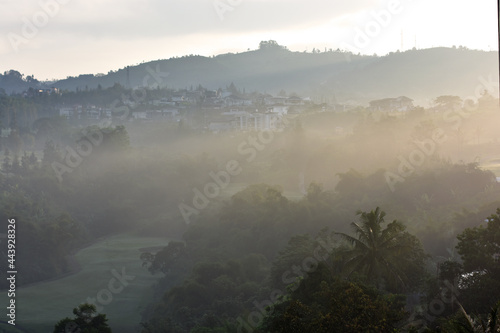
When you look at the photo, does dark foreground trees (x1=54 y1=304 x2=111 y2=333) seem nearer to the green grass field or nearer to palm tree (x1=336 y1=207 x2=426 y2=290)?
palm tree (x1=336 y1=207 x2=426 y2=290)

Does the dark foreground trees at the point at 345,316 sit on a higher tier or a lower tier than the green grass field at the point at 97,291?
higher

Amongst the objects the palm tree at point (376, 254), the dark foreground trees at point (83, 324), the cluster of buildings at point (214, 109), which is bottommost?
the dark foreground trees at point (83, 324)

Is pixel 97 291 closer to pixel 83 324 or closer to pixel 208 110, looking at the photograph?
pixel 83 324

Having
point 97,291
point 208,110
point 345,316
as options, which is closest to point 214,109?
point 208,110

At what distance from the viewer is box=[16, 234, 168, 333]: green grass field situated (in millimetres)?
38062

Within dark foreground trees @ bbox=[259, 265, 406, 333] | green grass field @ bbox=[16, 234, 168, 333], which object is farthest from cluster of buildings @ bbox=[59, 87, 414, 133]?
dark foreground trees @ bbox=[259, 265, 406, 333]

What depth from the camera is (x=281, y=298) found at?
2378 cm

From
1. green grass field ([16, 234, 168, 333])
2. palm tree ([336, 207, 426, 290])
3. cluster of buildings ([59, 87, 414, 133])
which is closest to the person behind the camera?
palm tree ([336, 207, 426, 290])

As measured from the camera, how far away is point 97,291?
145 feet

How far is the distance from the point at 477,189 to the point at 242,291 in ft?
58.9

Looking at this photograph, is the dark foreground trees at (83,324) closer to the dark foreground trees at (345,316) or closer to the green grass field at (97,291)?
the dark foreground trees at (345,316)

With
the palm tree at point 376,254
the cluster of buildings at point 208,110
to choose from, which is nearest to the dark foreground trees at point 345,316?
the palm tree at point 376,254

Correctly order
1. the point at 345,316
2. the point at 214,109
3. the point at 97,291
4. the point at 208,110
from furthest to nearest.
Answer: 1. the point at 214,109
2. the point at 208,110
3. the point at 97,291
4. the point at 345,316

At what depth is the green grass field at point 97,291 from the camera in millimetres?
38062
